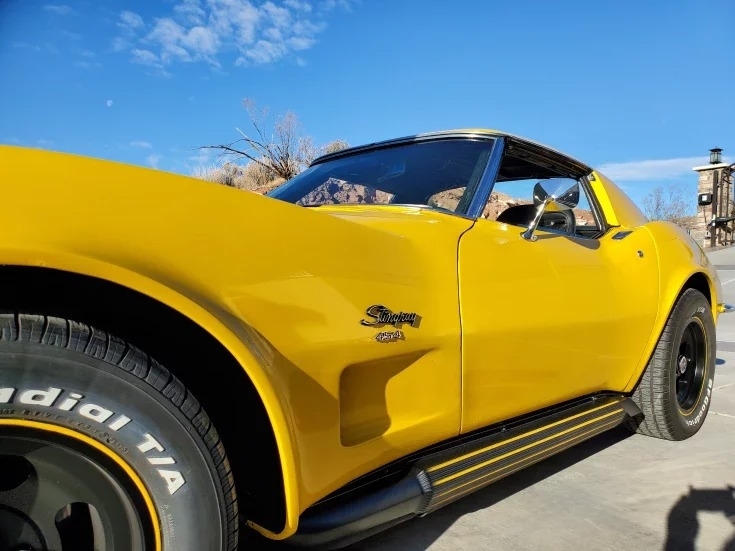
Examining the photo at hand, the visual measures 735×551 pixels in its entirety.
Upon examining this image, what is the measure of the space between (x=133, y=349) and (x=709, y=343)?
342 cm

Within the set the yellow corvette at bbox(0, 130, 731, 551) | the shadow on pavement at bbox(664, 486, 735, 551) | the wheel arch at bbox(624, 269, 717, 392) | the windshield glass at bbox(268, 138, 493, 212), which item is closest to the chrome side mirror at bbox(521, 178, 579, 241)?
the yellow corvette at bbox(0, 130, 731, 551)

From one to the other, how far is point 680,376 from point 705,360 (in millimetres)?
217

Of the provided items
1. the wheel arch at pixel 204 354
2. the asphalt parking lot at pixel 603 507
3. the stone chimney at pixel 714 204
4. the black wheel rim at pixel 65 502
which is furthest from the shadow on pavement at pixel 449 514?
the stone chimney at pixel 714 204

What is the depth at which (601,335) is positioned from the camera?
8.08ft

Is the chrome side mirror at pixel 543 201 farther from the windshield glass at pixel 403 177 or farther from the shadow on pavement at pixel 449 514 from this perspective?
the shadow on pavement at pixel 449 514

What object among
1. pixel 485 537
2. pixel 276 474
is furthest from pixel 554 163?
pixel 276 474

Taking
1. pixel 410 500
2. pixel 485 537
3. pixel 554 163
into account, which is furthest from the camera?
pixel 554 163

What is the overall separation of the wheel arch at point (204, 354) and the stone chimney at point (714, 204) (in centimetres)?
2446

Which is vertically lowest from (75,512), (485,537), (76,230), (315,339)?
(485,537)

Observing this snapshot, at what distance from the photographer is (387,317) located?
5.06ft

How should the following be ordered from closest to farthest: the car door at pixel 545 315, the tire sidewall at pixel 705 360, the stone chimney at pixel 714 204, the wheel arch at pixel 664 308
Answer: the car door at pixel 545 315
the wheel arch at pixel 664 308
the tire sidewall at pixel 705 360
the stone chimney at pixel 714 204

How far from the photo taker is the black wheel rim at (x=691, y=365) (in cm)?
329

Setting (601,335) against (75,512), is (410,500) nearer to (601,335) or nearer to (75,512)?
(75,512)

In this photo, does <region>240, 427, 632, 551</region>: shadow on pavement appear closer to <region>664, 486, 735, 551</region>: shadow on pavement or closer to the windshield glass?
<region>664, 486, 735, 551</region>: shadow on pavement
